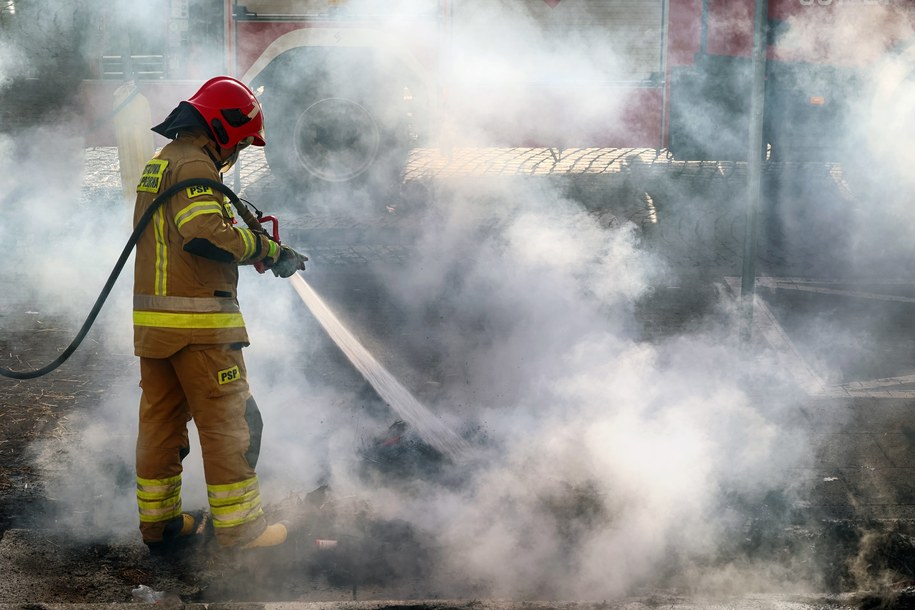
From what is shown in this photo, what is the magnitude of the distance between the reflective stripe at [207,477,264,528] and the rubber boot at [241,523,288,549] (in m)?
0.09

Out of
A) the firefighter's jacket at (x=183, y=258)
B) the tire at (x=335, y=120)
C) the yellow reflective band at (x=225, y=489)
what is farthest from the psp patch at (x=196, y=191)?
the tire at (x=335, y=120)

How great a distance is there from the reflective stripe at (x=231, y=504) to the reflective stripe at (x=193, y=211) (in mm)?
972

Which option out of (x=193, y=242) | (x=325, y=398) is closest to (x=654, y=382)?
(x=325, y=398)

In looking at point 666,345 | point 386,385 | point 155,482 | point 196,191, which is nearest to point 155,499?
point 155,482

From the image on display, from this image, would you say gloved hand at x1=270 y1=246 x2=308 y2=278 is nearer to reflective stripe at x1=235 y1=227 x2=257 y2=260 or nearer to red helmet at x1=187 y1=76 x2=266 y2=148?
reflective stripe at x1=235 y1=227 x2=257 y2=260

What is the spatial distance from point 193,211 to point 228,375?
2.01 feet

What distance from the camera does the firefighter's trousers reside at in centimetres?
363

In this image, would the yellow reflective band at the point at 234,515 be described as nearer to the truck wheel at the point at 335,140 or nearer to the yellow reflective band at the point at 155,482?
the yellow reflective band at the point at 155,482

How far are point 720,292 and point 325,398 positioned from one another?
2998 millimetres

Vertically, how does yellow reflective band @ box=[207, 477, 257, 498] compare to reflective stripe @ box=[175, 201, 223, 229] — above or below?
below

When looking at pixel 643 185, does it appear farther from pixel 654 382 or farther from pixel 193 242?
pixel 193 242

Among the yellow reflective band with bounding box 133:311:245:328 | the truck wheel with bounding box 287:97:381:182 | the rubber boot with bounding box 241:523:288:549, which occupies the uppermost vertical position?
the truck wheel with bounding box 287:97:381:182

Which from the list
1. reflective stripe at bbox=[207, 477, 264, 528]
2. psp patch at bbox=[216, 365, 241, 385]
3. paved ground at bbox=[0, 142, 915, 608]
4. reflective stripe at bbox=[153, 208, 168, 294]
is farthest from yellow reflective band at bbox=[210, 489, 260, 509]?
reflective stripe at bbox=[153, 208, 168, 294]

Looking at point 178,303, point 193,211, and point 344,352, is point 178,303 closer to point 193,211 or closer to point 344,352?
point 193,211
